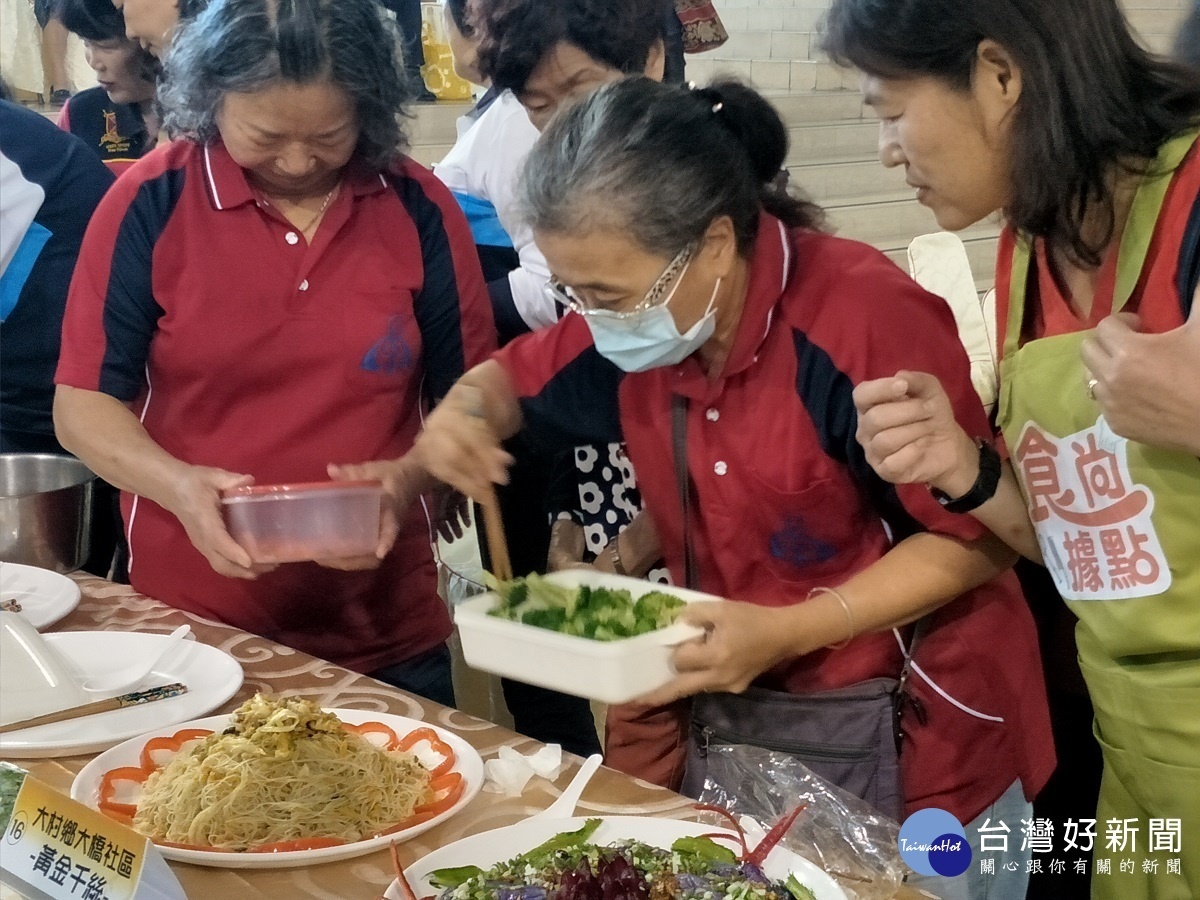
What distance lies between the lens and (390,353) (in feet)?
6.23

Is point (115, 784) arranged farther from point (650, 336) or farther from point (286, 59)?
point (286, 59)

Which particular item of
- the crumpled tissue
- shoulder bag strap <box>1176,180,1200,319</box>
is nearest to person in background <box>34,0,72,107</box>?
the crumpled tissue

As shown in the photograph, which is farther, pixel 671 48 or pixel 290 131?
pixel 671 48

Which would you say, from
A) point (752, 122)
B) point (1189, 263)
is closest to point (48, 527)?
point (752, 122)

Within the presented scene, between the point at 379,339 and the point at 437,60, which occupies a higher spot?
the point at 379,339

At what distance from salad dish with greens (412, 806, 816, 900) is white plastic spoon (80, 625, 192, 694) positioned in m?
0.62

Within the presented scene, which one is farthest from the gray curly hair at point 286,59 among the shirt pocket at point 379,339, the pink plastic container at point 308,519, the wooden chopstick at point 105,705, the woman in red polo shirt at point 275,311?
the wooden chopstick at point 105,705

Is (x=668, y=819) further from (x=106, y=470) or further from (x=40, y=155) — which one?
(x=40, y=155)

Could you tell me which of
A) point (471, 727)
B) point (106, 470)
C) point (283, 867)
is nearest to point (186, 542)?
point (106, 470)

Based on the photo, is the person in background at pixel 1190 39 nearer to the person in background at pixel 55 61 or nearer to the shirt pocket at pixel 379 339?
the shirt pocket at pixel 379 339

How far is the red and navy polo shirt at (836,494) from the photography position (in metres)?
1.44

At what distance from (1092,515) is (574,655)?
0.59 m

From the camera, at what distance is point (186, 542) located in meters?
1.93

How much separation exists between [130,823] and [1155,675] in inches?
42.0
